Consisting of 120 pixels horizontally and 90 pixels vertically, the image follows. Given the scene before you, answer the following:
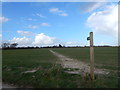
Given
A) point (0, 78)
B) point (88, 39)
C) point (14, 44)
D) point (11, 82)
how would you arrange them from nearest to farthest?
point (88, 39) < point (11, 82) < point (0, 78) < point (14, 44)

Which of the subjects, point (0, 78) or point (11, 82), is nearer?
point (11, 82)

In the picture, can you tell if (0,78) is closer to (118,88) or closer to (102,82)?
(102,82)

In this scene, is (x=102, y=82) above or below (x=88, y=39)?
below

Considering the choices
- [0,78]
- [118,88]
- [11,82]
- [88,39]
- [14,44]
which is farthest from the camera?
[14,44]

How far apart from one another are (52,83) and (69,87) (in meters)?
0.84

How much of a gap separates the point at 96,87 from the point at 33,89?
254cm

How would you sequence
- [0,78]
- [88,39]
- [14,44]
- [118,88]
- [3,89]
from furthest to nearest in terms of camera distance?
[14,44], [0,78], [88,39], [3,89], [118,88]

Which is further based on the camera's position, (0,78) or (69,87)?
(0,78)

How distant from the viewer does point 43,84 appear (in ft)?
18.9

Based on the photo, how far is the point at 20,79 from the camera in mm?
6715

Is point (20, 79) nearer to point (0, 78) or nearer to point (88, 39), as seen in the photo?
point (0, 78)

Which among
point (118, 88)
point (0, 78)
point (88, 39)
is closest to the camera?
point (118, 88)

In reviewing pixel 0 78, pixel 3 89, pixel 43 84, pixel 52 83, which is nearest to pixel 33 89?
pixel 43 84

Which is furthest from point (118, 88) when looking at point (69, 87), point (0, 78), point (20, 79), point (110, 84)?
point (0, 78)
